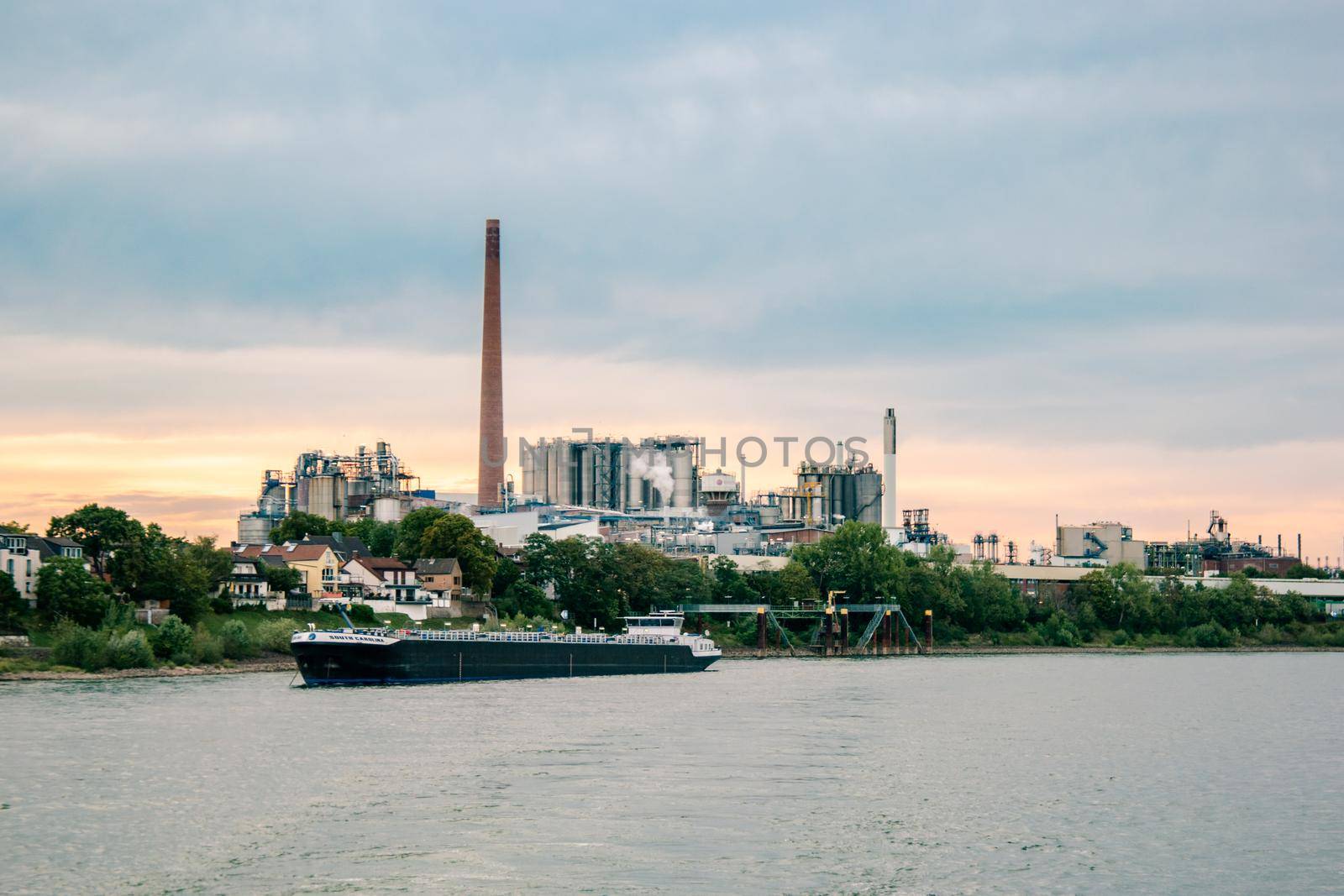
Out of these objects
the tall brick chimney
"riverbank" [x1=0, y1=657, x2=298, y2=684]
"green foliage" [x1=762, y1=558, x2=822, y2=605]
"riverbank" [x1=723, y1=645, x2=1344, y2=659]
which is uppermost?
the tall brick chimney

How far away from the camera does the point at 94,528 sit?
12569 cm

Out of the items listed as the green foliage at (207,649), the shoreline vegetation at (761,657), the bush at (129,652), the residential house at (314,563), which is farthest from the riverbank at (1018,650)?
the bush at (129,652)

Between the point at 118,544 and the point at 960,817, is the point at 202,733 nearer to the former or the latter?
the point at 960,817

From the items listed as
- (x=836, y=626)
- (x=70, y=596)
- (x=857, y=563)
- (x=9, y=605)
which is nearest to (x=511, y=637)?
(x=70, y=596)

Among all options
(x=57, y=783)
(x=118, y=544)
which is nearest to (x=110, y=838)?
(x=57, y=783)

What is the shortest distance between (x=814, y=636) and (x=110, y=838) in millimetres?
135627

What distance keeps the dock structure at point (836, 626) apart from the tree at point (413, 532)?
98.8 ft

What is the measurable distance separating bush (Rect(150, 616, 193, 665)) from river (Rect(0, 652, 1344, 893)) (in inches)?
606

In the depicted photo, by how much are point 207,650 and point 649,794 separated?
64.9 metres

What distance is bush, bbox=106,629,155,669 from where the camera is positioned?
97750 millimetres

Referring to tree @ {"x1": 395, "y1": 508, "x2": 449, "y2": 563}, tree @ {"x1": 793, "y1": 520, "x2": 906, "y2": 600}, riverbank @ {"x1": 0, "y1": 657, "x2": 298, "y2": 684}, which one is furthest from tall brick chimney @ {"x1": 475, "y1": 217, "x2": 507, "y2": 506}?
riverbank @ {"x1": 0, "y1": 657, "x2": 298, "y2": 684}

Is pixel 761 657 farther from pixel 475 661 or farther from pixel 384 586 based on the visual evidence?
pixel 475 661

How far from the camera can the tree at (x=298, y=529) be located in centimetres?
18050

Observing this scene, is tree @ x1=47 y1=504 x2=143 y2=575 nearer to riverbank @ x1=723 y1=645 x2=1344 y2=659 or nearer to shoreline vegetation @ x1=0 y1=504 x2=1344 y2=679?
shoreline vegetation @ x1=0 y1=504 x2=1344 y2=679
